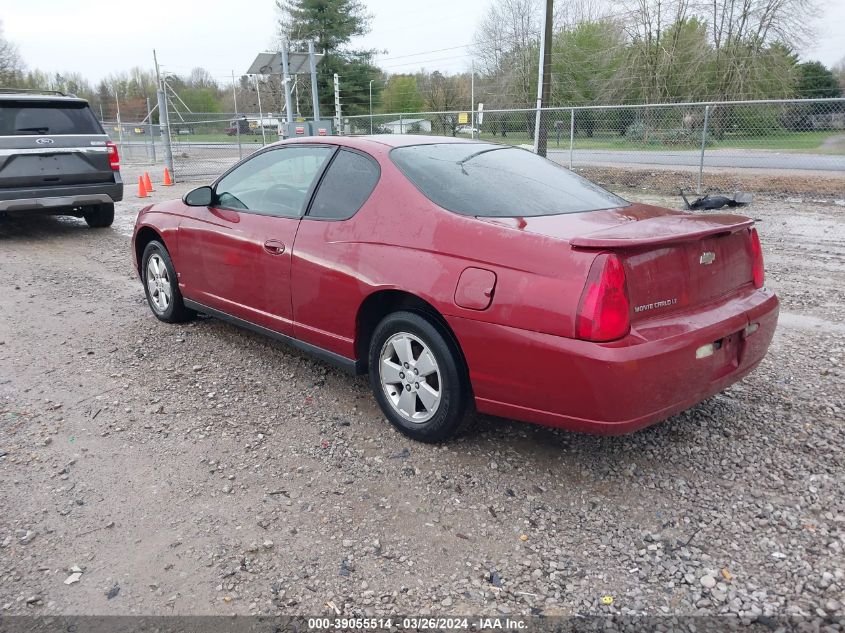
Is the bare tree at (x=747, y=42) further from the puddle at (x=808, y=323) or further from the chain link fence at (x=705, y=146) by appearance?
the puddle at (x=808, y=323)

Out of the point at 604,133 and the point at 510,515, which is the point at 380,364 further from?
the point at 604,133

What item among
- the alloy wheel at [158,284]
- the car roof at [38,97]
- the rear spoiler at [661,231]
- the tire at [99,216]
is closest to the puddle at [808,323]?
the rear spoiler at [661,231]

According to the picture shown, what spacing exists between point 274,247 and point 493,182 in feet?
4.59

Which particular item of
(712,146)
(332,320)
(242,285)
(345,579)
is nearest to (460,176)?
(332,320)

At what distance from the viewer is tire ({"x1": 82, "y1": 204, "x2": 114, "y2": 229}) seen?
10.6 meters

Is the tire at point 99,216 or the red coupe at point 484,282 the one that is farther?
the tire at point 99,216

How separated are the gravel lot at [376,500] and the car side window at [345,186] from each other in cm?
115

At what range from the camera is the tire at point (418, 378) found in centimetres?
324

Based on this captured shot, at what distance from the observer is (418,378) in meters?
3.42

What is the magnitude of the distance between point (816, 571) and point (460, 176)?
2.44 metres

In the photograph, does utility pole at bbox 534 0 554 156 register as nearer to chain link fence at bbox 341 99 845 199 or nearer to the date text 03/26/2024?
chain link fence at bbox 341 99 845 199

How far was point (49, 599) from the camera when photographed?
246 centimetres

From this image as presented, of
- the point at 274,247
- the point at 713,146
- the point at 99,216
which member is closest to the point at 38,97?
the point at 99,216

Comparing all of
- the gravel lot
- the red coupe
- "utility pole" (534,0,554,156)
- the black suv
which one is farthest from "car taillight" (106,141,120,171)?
"utility pole" (534,0,554,156)
